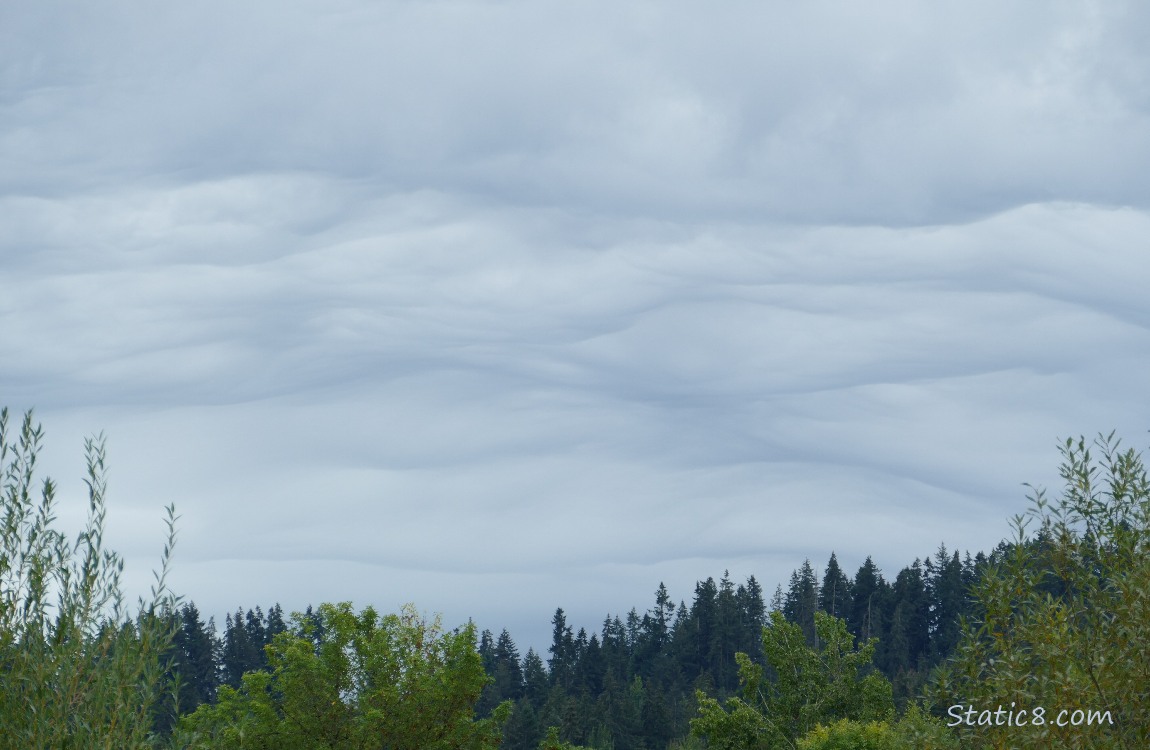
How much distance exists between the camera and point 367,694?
180 ft

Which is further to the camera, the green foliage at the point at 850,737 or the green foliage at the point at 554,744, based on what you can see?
the green foliage at the point at 554,744

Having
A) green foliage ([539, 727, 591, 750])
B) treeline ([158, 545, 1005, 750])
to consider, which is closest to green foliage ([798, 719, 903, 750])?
green foliage ([539, 727, 591, 750])

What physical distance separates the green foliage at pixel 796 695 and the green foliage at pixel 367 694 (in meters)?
11.5

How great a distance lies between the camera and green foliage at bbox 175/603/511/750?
53969 millimetres

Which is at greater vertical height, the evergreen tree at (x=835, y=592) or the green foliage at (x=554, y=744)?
the evergreen tree at (x=835, y=592)

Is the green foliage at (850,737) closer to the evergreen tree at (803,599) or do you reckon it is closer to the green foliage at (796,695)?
the green foliage at (796,695)

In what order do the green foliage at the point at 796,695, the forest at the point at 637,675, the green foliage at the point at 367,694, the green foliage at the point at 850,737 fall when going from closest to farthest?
the forest at the point at 637,675, the green foliage at the point at 850,737, the green foliage at the point at 367,694, the green foliage at the point at 796,695

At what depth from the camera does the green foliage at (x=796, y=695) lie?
5919cm

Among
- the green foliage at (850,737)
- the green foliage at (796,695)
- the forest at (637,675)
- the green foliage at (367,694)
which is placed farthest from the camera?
the green foliage at (796,695)

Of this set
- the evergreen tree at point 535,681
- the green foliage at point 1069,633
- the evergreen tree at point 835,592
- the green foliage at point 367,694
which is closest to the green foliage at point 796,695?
the green foliage at point 367,694

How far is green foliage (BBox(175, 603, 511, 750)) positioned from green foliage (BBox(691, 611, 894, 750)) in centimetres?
1145

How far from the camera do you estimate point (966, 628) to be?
12.8 meters

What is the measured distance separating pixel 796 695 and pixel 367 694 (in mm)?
22851

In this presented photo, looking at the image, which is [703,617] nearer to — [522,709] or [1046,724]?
[522,709]
